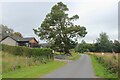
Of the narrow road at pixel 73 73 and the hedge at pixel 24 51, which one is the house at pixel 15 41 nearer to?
the hedge at pixel 24 51

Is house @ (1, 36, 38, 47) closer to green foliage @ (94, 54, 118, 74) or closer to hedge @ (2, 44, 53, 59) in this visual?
hedge @ (2, 44, 53, 59)

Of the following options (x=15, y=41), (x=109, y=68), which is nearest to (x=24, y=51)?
(x=109, y=68)

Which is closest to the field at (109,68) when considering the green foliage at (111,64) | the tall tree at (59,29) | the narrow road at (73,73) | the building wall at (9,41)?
the green foliage at (111,64)

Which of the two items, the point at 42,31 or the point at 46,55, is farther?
the point at 42,31

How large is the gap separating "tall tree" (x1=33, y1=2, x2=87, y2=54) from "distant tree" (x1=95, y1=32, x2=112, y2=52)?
54177mm

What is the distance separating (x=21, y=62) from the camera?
99.4 feet

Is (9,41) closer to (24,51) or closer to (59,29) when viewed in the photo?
(59,29)

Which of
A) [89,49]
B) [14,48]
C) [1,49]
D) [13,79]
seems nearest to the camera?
[13,79]

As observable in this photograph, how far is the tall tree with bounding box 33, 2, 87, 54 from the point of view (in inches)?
2908

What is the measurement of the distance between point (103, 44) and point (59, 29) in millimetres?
65028

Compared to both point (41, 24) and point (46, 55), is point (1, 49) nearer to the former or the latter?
point (46, 55)

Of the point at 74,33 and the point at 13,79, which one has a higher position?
the point at 74,33

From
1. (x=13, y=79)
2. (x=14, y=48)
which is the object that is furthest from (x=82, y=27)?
(x=13, y=79)

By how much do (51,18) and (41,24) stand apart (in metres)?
3.38
